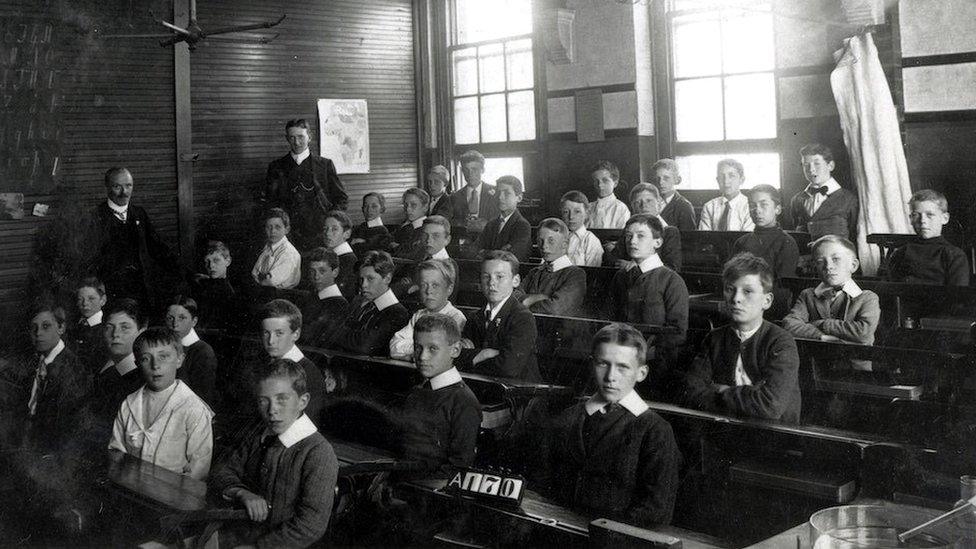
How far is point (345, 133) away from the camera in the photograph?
8.77 metres

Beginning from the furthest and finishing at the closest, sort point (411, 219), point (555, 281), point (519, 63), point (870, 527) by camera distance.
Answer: point (519, 63) < point (411, 219) < point (555, 281) < point (870, 527)

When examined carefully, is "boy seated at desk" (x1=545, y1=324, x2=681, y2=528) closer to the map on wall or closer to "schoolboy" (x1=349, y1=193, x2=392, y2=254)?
"schoolboy" (x1=349, y1=193, x2=392, y2=254)

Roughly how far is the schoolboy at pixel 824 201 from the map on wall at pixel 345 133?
14.9 feet

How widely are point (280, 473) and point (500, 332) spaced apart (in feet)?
4.86

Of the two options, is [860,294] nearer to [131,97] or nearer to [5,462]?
[5,462]

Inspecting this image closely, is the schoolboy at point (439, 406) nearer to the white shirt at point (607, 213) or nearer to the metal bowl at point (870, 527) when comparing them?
the metal bowl at point (870, 527)

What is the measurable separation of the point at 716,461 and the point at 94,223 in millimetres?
5112

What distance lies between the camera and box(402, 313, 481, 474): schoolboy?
3287mm

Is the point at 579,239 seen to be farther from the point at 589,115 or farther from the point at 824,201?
the point at 589,115

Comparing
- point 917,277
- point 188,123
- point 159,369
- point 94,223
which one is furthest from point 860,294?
point 188,123

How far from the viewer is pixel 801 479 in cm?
265

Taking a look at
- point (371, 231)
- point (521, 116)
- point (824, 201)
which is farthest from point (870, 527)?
point (521, 116)

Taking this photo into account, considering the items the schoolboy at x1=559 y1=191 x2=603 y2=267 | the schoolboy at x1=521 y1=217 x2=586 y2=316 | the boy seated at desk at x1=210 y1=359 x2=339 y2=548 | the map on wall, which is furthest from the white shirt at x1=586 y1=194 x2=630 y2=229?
the boy seated at desk at x1=210 y1=359 x2=339 y2=548

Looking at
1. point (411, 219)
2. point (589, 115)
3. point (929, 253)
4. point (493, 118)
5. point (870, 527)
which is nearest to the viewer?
point (870, 527)
